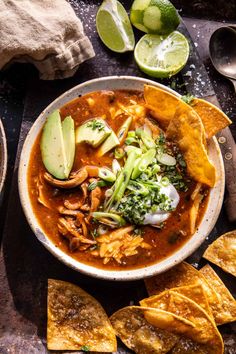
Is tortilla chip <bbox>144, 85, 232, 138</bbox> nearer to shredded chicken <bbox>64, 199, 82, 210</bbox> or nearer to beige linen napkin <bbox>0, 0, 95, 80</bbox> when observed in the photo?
beige linen napkin <bbox>0, 0, 95, 80</bbox>

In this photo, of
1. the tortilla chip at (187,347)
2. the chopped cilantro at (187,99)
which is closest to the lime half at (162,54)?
the chopped cilantro at (187,99)

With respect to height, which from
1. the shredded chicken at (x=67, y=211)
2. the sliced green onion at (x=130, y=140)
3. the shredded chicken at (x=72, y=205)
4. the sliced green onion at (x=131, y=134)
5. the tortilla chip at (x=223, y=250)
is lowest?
the tortilla chip at (x=223, y=250)

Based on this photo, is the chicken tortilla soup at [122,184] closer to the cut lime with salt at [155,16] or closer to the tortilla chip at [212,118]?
the tortilla chip at [212,118]

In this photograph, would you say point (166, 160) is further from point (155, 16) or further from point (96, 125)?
point (155, 16)

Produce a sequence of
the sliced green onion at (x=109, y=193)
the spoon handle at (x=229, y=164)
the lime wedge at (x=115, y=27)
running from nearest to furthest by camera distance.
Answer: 1. the sliced green onion at (x=109, y=193)
2. the spoon handle at (x=229, y=164)
3. the lime wedge at (x=115, y=27)

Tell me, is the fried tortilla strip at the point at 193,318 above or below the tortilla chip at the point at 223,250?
below

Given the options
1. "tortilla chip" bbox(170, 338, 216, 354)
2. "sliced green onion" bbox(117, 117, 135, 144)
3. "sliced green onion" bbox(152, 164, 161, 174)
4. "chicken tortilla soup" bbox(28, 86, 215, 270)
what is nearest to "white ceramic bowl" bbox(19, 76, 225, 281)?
"chicken tortilla soup" bbox(28, 86, 215, 270)
